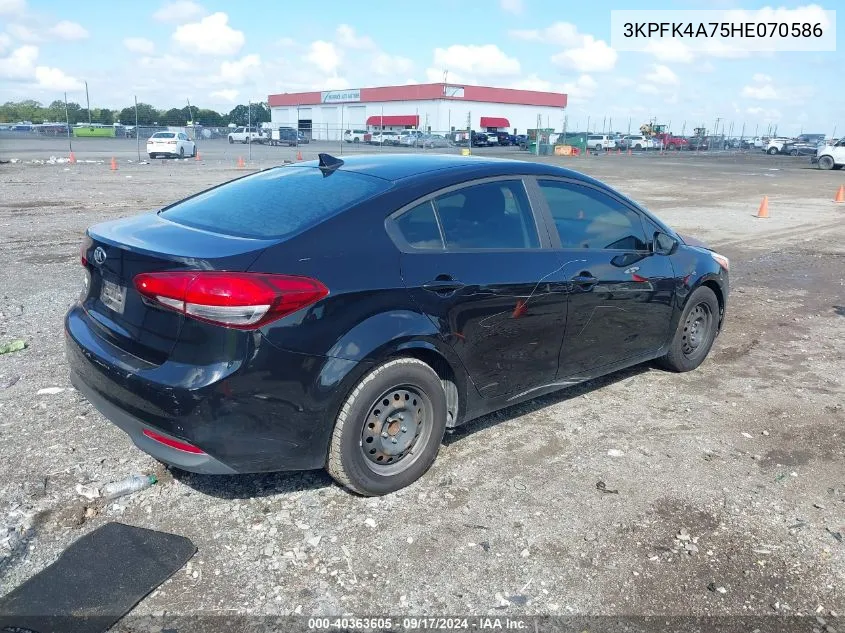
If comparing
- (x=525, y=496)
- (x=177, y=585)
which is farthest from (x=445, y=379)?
(x=177, y=585)

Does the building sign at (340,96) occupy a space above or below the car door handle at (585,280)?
above

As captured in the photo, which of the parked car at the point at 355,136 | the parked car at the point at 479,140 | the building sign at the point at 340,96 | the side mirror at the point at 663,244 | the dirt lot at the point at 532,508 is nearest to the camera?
the dirt lot at the point at 532,508

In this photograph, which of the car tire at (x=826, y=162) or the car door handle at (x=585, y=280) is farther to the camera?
the car tire at (x=826, y=162)

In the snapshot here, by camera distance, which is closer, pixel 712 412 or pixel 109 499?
pixel 109 499

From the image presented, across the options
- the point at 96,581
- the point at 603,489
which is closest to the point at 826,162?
the point at 603,489

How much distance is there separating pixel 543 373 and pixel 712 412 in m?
1.41

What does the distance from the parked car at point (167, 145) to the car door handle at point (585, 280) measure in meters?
33.5

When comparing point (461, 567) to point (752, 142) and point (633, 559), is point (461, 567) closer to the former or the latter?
point (633, 559)

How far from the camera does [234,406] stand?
3.12 metres

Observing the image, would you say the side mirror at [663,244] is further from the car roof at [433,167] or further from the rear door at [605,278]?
the car roof at [433,167]

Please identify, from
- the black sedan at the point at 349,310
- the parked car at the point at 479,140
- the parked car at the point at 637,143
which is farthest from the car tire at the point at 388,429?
the parked car at the point at 637,143

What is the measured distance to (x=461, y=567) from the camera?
316 cm

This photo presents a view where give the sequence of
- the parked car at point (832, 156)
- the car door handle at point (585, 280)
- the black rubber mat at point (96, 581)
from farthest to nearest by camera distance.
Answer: the parked car at point (832, 156)
the car door handle at point (585, 280)
the black rubber mat at point (96, 581)

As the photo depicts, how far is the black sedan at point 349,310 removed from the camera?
3.13m
